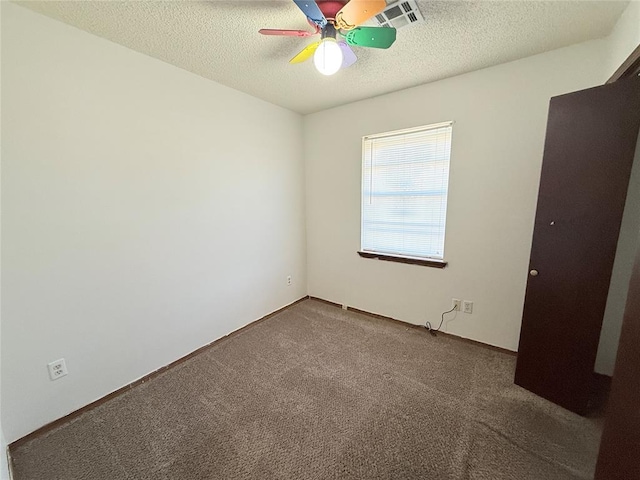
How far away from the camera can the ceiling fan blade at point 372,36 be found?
4.46 feet

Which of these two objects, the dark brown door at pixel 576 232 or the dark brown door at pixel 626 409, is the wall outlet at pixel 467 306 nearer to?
the dark brown door at pixel 576 232

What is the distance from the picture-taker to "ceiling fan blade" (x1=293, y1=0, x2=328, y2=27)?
1.18 metres

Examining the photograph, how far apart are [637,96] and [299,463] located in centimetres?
258

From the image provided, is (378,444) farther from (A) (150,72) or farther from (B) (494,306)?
(A) (150,72)

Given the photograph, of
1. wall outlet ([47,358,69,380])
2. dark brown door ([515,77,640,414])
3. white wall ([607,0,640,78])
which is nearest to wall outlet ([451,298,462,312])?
dark brown door ([515,77,640,414])

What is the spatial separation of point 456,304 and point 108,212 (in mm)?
2940

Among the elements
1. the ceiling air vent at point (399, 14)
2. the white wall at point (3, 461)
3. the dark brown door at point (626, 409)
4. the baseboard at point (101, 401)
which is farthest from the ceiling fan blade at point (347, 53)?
the white wall at point (3, 461)

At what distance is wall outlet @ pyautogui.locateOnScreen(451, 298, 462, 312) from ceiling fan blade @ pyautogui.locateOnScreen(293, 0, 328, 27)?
2407 mm

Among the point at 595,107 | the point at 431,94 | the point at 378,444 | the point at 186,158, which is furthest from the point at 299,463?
the point at 431,94

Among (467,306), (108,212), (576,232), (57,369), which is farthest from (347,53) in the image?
(57,369)

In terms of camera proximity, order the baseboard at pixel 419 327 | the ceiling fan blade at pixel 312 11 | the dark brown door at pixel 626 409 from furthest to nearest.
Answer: the baseboard at pixel 419 327, the ceiling fan blade at pixel 312 11, the dark brown door at pixel 626 409

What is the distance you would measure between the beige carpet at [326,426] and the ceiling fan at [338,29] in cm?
208

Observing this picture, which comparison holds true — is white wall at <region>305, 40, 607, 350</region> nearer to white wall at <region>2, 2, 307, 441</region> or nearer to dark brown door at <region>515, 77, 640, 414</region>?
dark brown door at <region>515, 77, 640, 414</region>

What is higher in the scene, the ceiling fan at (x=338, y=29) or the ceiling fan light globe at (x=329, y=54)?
the ceiling fan at (x=338, y=29)
